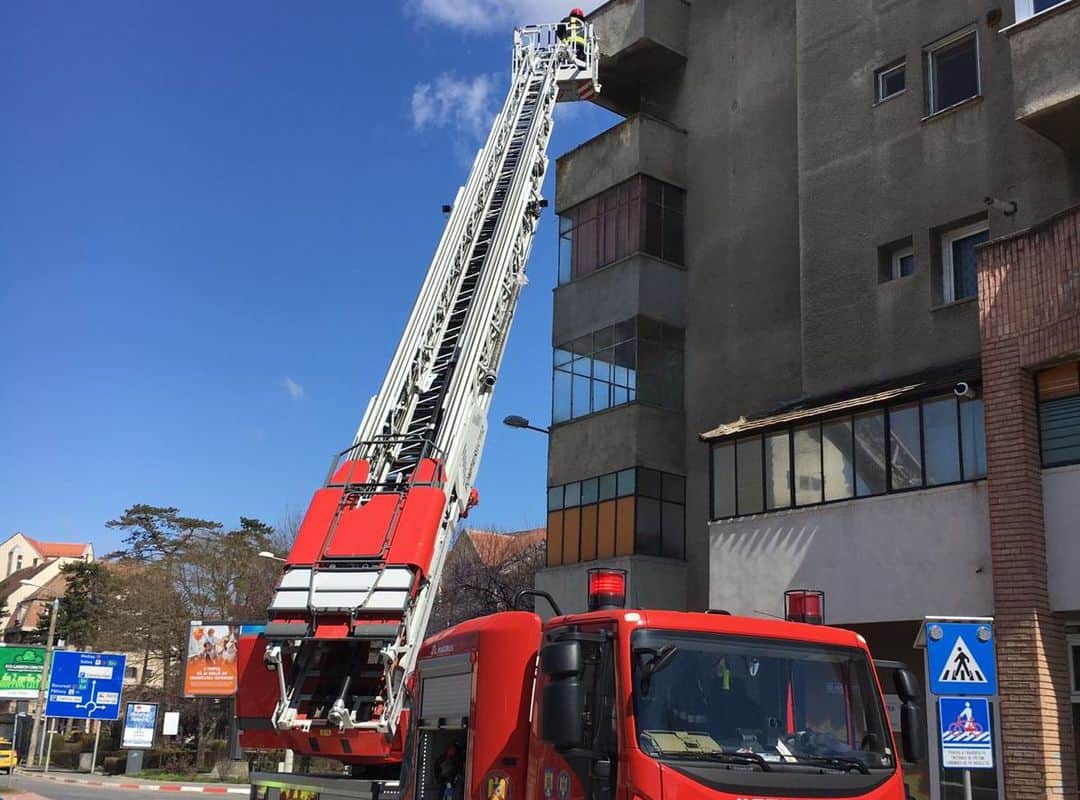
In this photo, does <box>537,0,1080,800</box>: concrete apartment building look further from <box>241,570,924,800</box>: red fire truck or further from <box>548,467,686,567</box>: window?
<box>241,570,924,800</box>: red fire truck

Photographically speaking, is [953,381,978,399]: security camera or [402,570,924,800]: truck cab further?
[953,381,978,399]: security camera

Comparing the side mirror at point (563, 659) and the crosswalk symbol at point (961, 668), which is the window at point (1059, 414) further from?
the side mirror at point (563, 659)

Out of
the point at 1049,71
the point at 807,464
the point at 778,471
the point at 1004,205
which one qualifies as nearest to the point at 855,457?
the point at 807,464

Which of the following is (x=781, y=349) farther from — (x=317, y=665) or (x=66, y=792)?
(x=66, y=792)

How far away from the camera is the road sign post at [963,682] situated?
9008 millimetres

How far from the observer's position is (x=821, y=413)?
753 inches

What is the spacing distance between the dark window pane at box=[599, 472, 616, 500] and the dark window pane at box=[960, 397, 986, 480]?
10.4 metres

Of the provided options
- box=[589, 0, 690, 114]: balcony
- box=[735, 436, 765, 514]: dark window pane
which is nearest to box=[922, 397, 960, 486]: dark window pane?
box=[735, 436, 765, 514]: dark window pane

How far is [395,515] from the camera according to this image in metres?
12.7

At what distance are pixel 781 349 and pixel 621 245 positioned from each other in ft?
16.3

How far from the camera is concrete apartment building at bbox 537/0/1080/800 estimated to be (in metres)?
15.6

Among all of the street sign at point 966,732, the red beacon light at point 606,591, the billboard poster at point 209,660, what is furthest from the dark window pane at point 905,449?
the billboard poster at point 209,660

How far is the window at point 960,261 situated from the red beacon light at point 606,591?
14.1m

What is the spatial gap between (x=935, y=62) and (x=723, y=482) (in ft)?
29.1
